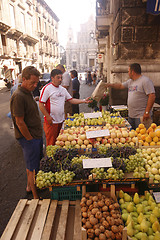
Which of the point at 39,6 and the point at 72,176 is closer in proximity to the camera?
the point at 72,176

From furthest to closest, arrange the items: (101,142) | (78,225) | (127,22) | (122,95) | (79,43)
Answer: (79,43)
(122,95)
(127,22)
(101,142)
(78,225)

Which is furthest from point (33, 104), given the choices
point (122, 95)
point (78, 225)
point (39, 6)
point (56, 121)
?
point (39, 6)

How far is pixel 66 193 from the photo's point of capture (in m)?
2.38

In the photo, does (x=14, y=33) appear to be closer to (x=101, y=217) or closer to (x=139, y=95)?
(x=139, y=95)

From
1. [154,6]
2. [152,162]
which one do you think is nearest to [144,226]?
[152,162]

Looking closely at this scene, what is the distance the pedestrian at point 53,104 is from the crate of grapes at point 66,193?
5.55ft

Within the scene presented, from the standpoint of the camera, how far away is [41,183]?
221cm

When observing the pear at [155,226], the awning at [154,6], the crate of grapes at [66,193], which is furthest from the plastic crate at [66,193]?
the awning at [154,6]

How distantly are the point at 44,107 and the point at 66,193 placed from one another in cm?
190

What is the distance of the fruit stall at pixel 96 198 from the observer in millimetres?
1849

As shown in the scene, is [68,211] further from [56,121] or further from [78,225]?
[56,121]

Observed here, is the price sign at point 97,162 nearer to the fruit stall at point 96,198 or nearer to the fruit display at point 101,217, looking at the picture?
the fruit stall at point 96,198

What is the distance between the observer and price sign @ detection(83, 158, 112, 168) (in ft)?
7.86

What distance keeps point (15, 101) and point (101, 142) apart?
162 cm
